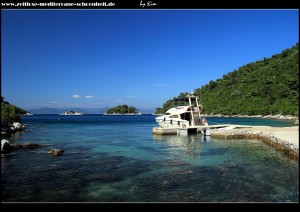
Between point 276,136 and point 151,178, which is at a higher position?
point 276,136

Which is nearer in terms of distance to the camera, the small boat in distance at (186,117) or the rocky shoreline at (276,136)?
the rocky shoreline at (276,136)

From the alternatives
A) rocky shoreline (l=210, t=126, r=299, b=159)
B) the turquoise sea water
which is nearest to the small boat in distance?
rocky shoreline (l=210, t=126, r=299, b=159)

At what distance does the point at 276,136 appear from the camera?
2834 cm

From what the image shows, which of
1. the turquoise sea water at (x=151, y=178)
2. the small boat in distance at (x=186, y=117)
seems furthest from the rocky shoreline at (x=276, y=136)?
the small boat in distance at (x=186, y=117)

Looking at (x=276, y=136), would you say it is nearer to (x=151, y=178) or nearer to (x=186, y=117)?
(x=151, y=178)

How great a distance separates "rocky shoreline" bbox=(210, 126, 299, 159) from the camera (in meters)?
21.7

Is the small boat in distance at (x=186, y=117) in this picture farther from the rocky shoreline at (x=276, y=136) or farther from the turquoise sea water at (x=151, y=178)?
the turquoise sea water at (x=151, y=178)

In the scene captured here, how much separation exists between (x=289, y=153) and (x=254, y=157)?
282 centimetres

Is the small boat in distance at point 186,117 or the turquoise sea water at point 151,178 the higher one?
the small boat in distance at point 186,117

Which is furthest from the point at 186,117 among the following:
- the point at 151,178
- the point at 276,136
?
the point at 151,178

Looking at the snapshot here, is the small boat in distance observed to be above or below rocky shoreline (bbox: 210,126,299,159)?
above

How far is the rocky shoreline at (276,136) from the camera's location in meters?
21.7

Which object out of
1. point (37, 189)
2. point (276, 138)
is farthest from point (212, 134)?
point (37, 189)

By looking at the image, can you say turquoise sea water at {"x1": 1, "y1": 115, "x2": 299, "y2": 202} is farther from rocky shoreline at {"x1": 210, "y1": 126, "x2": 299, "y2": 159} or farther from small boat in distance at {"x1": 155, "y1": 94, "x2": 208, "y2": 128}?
small boat in distance at {"x1": 155, "y1": 94, "x2": 208, "y2": 128}
